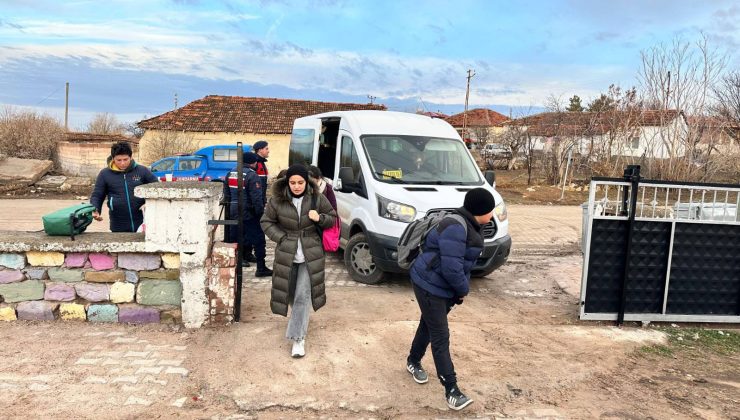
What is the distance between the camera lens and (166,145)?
25.1 metres

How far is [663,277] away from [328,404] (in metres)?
4.12

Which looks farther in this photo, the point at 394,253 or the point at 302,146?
the point at 302,146

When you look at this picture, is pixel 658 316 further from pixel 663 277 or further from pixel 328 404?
pixel 328 404

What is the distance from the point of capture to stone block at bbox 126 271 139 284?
4734 millimetres

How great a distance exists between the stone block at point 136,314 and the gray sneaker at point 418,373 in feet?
8.19

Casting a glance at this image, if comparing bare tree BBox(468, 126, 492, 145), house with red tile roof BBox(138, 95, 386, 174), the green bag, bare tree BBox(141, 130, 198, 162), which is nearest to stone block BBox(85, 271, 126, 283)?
the green bag

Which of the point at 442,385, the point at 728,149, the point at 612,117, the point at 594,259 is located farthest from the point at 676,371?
the point at 612,117

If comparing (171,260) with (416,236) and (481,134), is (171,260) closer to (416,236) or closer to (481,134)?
(416,236)

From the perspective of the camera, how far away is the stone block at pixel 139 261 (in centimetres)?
470

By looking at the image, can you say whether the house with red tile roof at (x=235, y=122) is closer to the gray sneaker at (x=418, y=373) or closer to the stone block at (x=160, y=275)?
the stone block at (x=160, y=275)

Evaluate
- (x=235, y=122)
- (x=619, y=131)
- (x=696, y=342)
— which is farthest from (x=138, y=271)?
(x=235, y=122)

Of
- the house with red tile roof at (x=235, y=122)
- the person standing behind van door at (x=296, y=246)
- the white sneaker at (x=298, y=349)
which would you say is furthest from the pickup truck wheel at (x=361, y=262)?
the house with red tile roof at (x=235, y=122)

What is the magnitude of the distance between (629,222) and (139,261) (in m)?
5.06

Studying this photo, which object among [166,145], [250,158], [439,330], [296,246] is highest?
[166,145]
